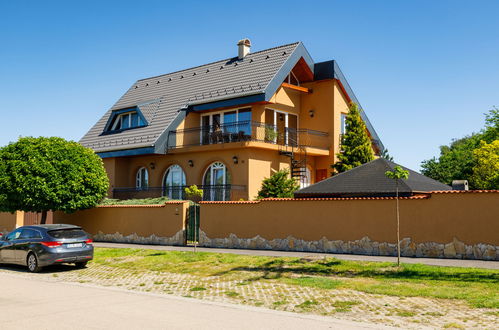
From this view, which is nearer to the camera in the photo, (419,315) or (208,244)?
(419,315)

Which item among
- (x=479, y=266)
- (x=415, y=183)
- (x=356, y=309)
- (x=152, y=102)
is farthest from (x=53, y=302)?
(x=152, y=102)

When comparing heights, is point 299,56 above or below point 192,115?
above

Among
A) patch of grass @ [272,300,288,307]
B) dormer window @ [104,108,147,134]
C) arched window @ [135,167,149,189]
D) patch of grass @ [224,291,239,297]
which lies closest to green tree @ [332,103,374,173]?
arched window @ [135,167,149,189]

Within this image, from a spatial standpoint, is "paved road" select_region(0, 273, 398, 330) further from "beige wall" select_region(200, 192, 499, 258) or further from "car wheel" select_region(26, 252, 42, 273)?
"beige wall" select_region(200, 192, 499, 258)

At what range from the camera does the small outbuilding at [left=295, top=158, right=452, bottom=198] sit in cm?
1728

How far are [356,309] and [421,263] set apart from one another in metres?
5.18

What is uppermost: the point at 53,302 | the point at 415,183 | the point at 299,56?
the point at 299,56

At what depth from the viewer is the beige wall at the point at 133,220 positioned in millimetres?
20359

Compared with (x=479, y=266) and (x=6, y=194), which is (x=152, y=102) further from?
(x=479, y=266)

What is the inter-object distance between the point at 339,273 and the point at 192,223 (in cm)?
872

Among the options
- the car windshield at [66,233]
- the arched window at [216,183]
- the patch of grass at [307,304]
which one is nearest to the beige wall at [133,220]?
the arched window at [216,183]

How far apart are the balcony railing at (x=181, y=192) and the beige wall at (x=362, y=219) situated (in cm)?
504

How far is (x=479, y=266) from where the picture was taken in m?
12.6

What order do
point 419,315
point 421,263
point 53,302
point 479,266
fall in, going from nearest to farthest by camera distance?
1. point 419,315
2. point 53,302
3. point 479,266
4. point 421,263
